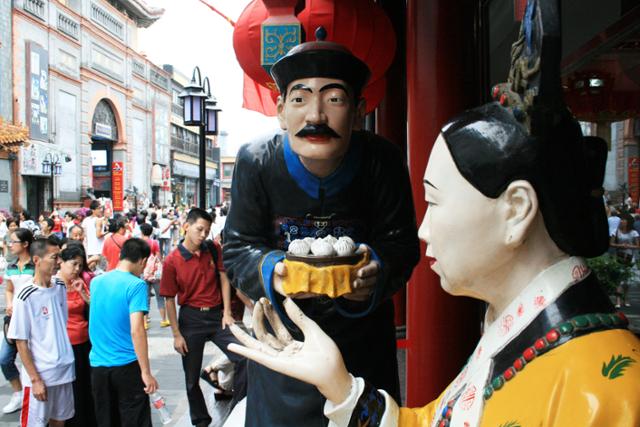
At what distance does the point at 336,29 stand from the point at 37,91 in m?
18.7

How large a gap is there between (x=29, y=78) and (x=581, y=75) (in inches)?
752

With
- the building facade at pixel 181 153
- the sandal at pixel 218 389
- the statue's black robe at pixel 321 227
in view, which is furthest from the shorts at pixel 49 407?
the building facade at pixel 181 153

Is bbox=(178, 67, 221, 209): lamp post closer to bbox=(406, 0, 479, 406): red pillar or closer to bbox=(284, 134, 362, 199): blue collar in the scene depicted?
bbox=(406, 0, 479, 406): red pillar

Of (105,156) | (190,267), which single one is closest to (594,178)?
(190,267)

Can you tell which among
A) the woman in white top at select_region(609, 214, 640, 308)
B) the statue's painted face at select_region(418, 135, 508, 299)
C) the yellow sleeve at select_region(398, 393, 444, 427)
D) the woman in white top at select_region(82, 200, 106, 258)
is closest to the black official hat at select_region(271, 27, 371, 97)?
the statue's painted face at select_region(418, 135, 508, 299)

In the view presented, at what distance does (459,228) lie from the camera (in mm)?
1254

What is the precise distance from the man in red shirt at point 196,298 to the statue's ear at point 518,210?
3836mm

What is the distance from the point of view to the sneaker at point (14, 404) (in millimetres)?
4914

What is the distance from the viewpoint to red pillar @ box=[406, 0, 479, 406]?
139 inches

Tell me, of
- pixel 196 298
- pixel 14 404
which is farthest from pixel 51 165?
pixel 196 298

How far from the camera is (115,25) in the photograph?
27469 millimetres

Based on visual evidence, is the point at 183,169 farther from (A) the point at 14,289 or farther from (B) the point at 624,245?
(B) the point at 624,245

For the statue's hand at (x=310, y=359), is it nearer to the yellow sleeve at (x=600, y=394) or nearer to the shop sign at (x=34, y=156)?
the yellow sleeve at (x=600, y=394)

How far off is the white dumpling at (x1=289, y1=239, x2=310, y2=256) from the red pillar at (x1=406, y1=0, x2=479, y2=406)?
6.16 feet
